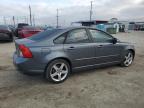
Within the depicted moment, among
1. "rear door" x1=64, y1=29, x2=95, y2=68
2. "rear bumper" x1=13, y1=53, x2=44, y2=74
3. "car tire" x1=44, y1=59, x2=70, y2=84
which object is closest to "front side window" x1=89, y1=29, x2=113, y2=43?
"rear door" x1=64, y1=29, x2=95, y2=68

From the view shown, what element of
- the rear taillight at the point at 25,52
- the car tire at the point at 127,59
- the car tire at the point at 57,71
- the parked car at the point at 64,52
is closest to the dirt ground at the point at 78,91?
the car tire at the point at 57,71

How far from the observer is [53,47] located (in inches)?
166

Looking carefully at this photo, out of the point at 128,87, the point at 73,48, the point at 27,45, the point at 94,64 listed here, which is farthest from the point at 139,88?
the point at 27,45

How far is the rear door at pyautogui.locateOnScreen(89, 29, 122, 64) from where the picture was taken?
16.5 ft

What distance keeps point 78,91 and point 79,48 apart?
124cm

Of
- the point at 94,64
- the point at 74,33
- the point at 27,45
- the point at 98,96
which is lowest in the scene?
the point at 98,96

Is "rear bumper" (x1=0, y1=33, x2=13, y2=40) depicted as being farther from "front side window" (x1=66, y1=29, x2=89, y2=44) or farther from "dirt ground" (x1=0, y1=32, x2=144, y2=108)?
"front side window" (x1=66, y1=29, x2=89, y2=44)

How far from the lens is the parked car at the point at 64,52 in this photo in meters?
4.07

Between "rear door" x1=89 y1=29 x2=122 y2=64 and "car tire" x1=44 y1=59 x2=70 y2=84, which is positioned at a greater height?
"rear door" x1=89 y1=29 x2=122 y2=64

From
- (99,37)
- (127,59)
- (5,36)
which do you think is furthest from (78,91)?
(5,36)

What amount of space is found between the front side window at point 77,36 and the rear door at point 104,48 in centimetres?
25

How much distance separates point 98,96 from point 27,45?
79.9 inches

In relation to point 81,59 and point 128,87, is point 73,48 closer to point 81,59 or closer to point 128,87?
point 81,59

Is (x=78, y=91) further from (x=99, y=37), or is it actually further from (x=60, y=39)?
(x=99, y=37)
